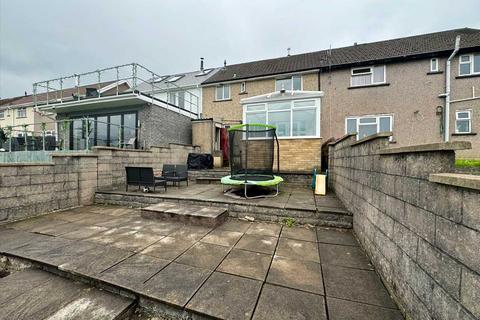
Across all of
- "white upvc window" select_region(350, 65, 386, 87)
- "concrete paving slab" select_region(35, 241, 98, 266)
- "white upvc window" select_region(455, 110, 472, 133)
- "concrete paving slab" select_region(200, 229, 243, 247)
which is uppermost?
"white upvc window" select_region(350, 65, 386, 87)

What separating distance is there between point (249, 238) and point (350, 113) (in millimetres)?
11019

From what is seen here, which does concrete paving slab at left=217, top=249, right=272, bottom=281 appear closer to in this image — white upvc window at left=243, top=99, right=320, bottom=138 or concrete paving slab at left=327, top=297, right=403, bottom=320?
concrete paving slab at left=327, top=297, right=403, bottom=320

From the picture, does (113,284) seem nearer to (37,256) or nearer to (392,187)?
(37,256)

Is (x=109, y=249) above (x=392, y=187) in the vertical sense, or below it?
below

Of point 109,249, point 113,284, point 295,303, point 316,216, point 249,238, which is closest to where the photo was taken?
point 295,303

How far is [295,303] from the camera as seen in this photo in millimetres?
1727

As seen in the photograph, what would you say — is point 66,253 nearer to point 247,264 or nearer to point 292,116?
point 247,264

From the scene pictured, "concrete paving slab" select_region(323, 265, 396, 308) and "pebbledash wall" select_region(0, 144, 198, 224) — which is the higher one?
"pebbledash wall" select_region(0, 144, 198, 224)

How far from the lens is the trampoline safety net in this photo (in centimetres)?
559

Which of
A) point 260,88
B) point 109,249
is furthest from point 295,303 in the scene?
point 260,88

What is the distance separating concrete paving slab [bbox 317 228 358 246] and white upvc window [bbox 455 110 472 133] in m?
11.8

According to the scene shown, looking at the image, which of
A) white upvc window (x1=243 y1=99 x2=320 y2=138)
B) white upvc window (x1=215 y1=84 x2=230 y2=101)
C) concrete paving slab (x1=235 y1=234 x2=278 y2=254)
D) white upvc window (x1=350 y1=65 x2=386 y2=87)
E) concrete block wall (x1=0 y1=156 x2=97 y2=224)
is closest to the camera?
concrete paving slab (x1=235 y1=234 x2=278 y2=254)

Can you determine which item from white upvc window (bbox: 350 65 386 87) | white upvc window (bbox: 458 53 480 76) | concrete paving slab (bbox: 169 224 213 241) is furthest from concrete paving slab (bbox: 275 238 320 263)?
white upvc window (bbox: 458 53 480 76)

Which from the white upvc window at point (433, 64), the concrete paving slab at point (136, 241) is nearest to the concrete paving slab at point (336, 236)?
the concrete paving slab at point (136, 241)
